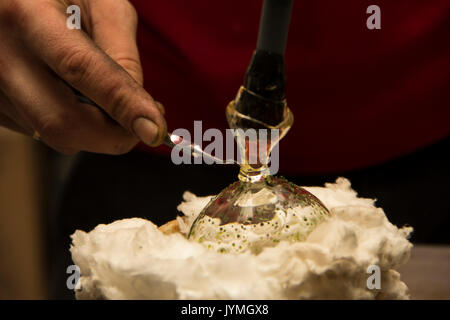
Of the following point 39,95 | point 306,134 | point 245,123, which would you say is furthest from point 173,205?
point 245,123

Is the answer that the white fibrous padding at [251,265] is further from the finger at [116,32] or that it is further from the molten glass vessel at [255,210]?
the finger at [116,32]

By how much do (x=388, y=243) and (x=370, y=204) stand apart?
89mm

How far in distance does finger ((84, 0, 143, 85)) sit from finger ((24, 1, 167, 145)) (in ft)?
0.33

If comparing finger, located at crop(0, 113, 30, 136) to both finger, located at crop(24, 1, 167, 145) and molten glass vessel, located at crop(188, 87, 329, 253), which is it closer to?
finger, located at crop(24, 1, 167, 145)

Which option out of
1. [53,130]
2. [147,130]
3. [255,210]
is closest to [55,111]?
[53,130]

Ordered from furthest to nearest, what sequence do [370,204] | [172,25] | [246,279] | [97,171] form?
1. [97,171]
2. [172,25]
3. [370,204]
4. [246,279]

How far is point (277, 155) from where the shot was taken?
948 millimetres

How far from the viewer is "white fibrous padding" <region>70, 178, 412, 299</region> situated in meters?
0.47

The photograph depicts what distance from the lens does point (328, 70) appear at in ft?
3.01

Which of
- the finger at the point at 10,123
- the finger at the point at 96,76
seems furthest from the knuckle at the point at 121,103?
the finger at the point at 10,123

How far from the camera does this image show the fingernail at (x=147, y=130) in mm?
589

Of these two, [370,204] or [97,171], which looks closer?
[370,204]

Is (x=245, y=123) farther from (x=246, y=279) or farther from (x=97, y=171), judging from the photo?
(x=97, y=171)

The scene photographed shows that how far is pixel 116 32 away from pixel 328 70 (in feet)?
1.11
